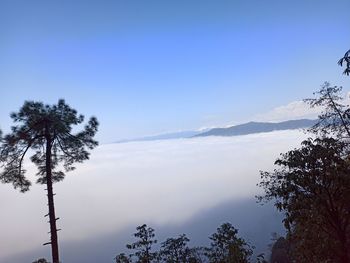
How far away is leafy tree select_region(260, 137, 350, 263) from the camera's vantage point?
61.5ft

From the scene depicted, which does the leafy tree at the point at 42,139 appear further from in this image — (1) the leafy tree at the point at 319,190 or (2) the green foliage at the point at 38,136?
(1) the leafy tree at the point at 319,190

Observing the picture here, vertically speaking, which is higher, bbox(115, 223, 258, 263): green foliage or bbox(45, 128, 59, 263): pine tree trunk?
bbox(45, 128, 59, 263): pine tree trunk

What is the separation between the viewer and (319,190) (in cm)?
1903

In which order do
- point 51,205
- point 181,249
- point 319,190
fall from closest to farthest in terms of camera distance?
point 319,190, point 51,205, point 181,249

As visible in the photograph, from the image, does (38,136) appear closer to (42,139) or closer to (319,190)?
(42,139)

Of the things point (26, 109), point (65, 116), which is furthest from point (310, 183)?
point (26, 109)

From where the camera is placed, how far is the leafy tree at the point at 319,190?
61.5 ft

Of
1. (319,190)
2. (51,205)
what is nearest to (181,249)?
(51,205)

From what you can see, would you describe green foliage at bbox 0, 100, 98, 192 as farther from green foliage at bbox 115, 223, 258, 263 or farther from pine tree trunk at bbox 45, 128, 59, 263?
green foliage at bbox 115, 223, 258, 263

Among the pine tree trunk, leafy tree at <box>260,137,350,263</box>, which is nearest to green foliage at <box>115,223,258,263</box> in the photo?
leafy tree at <box>260,137,350,263</box>

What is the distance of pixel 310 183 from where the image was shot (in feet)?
61.6

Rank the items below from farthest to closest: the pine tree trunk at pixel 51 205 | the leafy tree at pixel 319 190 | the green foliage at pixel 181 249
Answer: the green foliage at pixel 181 249 → the pine tree trunk at pixel 51 205 → the leafy tree at pixel 319 190

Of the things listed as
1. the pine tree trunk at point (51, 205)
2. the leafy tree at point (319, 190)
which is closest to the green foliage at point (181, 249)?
the leafy tree at point (319, 190)

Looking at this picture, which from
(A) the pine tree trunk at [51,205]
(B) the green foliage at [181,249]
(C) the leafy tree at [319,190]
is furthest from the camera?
(B) the green foliage at [181,249]
